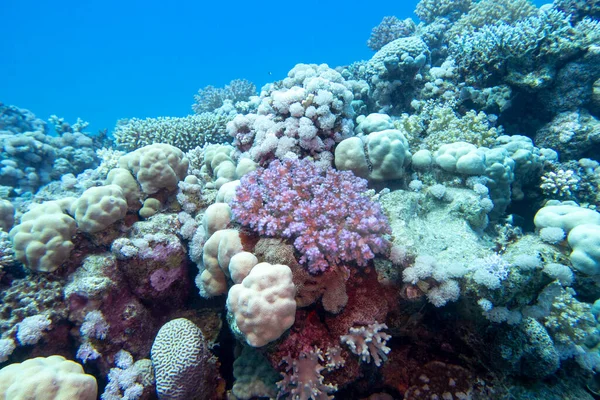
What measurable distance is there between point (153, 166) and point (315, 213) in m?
2.75

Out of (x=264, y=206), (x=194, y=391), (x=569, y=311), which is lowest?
(x=569, y=311)

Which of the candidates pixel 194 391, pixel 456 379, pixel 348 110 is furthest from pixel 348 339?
pixel 348 110

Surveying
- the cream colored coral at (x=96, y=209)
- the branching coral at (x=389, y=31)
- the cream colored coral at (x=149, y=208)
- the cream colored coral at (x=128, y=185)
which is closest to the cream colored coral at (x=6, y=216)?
the cream colored coral at (x=96, y=209)

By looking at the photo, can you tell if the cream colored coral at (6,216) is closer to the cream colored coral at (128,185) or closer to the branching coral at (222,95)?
the cream colored coral at (128,185)

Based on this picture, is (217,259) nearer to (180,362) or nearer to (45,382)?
(180,362)

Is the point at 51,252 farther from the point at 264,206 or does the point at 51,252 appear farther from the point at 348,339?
the point at 348,339

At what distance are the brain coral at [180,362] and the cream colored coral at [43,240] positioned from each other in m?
1.77

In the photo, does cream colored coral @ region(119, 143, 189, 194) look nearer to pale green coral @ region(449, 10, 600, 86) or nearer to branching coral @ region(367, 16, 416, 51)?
pale green coral @ region(449, 10, 600, 86)

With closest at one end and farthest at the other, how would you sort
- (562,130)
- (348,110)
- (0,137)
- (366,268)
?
(366,268) < (348,110) < (562,130) < (0,137)

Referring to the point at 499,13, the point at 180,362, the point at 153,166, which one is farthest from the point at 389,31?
the point at 180,362

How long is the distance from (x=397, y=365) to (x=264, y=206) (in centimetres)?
278

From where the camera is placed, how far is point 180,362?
11.3 ft

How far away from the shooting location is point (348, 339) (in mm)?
3172

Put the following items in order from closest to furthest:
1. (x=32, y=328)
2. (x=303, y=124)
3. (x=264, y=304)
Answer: (x=264, y=304), (x=32, y=328), (x=303, y=124)
